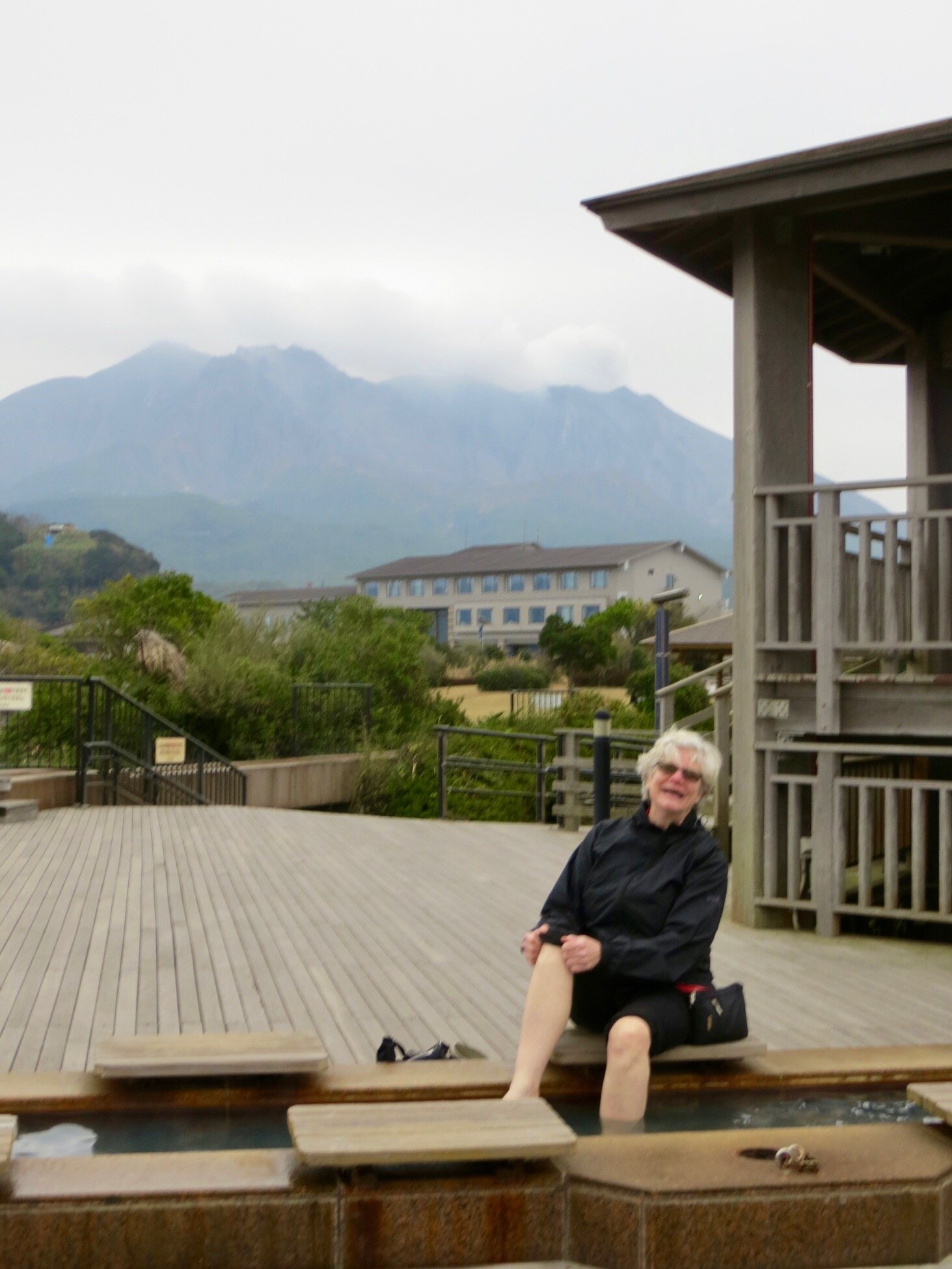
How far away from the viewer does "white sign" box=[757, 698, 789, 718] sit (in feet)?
25.0

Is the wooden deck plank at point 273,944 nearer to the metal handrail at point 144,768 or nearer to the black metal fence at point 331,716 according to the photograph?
the metal handrail at point 144,768

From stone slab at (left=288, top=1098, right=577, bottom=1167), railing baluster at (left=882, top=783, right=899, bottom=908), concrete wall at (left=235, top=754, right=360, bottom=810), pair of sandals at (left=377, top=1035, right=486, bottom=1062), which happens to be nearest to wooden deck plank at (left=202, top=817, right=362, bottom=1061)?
pair of sandals at (left=377, top=1035, right=486, bottom=1062)

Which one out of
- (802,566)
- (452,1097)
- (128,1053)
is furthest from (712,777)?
(802,566)

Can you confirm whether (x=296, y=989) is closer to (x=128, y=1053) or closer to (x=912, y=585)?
(x=128, y=1053)

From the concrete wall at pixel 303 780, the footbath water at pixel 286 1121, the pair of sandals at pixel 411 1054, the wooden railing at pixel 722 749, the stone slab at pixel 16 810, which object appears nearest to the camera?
the footbath water at pixel 286 1121

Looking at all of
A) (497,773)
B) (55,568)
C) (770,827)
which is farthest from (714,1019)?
(55,568)

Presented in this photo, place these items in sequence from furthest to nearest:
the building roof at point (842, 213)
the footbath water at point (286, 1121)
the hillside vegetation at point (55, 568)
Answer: the hillside vegetation at point (55, 568) < the building roof at point (842, 213) < the footbath water at point (286, 1121)

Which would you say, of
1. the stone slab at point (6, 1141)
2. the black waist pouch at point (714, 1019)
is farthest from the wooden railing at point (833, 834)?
the stone slab at point (6, 1141)

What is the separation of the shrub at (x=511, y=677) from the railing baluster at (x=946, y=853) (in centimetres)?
5897

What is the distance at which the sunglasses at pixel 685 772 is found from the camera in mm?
4242

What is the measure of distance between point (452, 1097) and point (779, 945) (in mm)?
3585

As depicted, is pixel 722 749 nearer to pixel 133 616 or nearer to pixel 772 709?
pixel 772 709

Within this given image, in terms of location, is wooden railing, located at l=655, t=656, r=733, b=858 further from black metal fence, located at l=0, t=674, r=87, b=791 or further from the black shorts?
black metal fence, located at l=0, t=674, r=87, b=791

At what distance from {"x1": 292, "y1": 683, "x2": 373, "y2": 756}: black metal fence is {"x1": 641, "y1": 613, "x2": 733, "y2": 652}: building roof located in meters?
5.08
